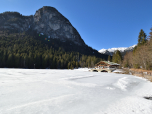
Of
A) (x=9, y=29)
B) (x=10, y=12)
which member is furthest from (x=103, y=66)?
(x=10, y=12)

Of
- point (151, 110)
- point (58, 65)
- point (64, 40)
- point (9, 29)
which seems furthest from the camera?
point (64, 40)

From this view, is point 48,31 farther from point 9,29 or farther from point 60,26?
point 9,29

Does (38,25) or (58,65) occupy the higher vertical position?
(38,25)

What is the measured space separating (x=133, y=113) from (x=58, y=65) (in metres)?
77.8

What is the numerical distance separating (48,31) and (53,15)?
36.0 m

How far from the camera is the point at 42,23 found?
16025 cm

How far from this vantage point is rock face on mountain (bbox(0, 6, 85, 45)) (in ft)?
497

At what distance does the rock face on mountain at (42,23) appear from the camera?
497 feet

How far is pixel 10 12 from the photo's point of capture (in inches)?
6501

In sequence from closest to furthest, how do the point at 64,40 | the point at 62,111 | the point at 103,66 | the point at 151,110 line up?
the point at 62,111, the point at 151,110, the point at 103,66, the point at 64,40

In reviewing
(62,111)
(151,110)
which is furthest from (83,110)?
(151,110)

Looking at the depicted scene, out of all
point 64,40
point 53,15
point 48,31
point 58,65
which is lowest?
point 58,65

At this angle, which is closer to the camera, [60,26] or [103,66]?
[103,66]

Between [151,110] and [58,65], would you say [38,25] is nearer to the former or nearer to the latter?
[58,65]
